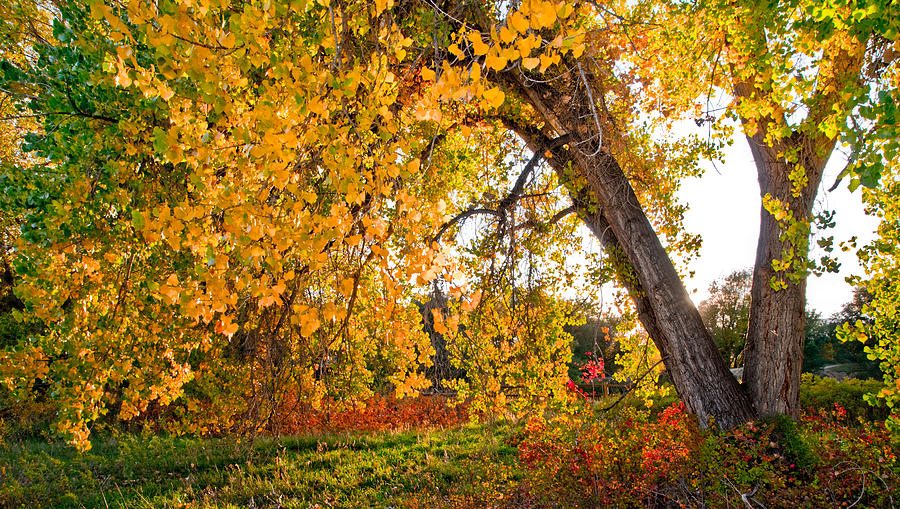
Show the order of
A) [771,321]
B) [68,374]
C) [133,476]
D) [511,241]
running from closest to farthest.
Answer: [68,374]
[771,321]
[511,241]
[133,476]

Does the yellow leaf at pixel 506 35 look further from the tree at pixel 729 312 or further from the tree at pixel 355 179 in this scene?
the tree at pixel 729 312

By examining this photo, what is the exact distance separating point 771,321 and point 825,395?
632 centimetres

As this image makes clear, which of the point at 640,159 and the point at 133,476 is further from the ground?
the point at 640,159

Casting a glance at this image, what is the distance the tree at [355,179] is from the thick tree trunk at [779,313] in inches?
0.9

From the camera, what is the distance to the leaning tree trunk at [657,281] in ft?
14.1

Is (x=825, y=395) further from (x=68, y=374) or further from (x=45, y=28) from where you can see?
(x=45, y=28)

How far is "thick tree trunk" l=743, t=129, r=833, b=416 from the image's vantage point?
4.25 meters

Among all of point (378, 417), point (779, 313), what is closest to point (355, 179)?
point (779, 313)

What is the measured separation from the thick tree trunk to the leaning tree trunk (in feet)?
0.77

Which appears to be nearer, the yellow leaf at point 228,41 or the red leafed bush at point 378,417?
the yellow leaf at point 228,41

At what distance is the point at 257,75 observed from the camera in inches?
134

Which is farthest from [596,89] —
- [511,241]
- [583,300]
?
[583,300]

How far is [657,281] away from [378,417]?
7496 millimetres

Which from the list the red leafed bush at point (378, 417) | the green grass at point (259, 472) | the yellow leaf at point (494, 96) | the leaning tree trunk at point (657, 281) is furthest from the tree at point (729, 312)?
the yellow leaf at point (494, 96)
